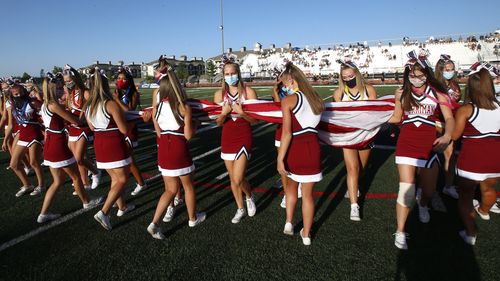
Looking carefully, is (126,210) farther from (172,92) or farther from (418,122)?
(418,122)

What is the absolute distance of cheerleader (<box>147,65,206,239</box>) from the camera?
11.4 ft

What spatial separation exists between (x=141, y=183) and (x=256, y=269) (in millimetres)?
3039

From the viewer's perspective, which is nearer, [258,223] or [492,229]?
[492,229]

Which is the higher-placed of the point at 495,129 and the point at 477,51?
the point at 477,51

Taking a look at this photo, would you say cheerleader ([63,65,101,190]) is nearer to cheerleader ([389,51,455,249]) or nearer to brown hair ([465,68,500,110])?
cheerleader ([389,51,455,249])

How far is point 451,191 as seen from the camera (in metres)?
4.81

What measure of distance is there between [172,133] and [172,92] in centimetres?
46

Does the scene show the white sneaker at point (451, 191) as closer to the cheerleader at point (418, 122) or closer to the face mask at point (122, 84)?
the cheerleader at point (418, 122)

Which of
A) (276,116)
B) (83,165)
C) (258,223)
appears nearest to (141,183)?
(83,165)

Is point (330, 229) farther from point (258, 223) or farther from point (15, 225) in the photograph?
point (15, 225)

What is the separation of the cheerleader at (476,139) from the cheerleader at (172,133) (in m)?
2.86

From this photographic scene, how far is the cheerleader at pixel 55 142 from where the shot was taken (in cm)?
426

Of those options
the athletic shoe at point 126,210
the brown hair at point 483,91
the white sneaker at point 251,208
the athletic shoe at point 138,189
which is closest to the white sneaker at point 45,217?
the athletic shoe at point 126,210

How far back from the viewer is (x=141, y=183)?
18.0 feet
